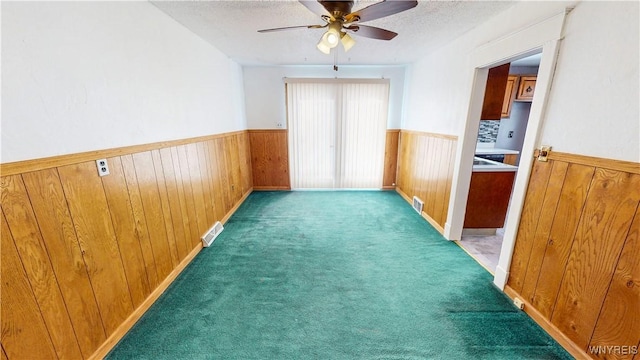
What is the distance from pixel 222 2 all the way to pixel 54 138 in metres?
1.45

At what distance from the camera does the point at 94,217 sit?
138 cm

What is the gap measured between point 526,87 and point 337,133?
3.33m

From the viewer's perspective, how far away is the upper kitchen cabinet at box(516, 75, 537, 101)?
396 centimetres

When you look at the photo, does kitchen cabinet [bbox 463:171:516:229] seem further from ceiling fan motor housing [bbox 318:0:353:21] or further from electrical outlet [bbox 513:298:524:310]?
ceiling fan motor housing [bbox 318:0:353:21]

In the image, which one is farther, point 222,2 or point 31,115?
point 222,2

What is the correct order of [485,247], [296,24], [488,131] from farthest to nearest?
[488,131], [485,247], [296,24]

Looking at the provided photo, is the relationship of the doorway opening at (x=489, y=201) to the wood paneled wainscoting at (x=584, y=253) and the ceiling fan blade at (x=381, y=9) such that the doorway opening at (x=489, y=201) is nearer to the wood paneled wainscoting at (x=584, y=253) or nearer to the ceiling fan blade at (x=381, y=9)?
the wood paneled wainscoting at (x=584, y=253)

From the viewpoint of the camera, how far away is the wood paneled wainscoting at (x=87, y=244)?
3.43 feet

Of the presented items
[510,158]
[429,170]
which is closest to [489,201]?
[429,170]

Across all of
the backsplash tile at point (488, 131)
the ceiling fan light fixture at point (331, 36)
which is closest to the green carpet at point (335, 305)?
the ceiling fan light fixture at point (331, 36)

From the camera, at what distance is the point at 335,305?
183 centimetres

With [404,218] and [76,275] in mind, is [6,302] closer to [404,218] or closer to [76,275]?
[76,275]

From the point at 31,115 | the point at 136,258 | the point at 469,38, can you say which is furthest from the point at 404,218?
the point at 31,115

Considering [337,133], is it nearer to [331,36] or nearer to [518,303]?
→ [331,36]
